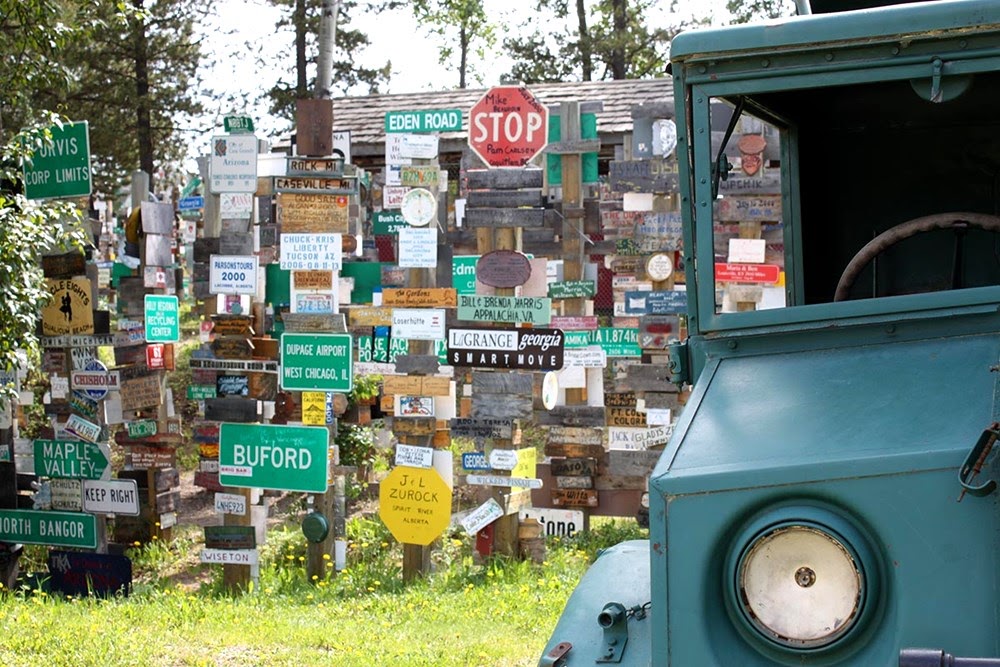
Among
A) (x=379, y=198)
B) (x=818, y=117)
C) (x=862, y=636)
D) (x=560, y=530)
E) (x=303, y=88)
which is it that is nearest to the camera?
(x=862, y=636)

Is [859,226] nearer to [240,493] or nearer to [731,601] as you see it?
[731,601]

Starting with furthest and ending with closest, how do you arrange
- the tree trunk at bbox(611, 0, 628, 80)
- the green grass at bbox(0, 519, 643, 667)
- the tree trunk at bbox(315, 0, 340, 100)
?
the tree trunk at bbox(611, 0, 628, 80), the tree trunk at bbox(315, 0, 340, 100), the green grass at bbox(0, 519, 643, 667)

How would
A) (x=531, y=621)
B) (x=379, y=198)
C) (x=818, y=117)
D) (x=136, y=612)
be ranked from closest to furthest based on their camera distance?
(x=818, y=117), (x=531, y=621), (x=136, y=612), (x=379, y=198)

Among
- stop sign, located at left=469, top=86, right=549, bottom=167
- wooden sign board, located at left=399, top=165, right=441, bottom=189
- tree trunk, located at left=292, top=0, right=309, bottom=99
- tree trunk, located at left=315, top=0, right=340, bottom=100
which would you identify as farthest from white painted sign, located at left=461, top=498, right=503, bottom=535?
tree trunk, located at left=292, top=0, right=309, bottom=99

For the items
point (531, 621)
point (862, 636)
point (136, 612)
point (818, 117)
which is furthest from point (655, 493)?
point (136, 612)

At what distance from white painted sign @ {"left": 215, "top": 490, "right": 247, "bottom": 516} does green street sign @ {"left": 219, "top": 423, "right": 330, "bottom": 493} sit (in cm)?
17

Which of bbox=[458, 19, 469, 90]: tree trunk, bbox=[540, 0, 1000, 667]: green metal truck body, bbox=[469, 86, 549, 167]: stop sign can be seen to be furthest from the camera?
bbox=[458, 19, 469, 90]: tree trunk

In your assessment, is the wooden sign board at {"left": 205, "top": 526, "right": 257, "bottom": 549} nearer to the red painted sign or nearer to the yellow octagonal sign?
the yellow octagonal sign

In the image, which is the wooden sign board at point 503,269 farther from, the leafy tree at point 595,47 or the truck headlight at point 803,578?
the leafy tree at point 595,47

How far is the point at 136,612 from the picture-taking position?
306 inches

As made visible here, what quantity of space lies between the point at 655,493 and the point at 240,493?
6732 millimetres

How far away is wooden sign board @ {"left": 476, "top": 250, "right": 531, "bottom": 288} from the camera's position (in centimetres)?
862

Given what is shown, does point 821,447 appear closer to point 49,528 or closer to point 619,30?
point 49,528

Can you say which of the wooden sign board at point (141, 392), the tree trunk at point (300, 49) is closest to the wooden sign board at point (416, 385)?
the wooden sign board at point (141, 392)
